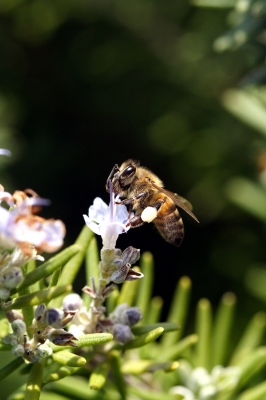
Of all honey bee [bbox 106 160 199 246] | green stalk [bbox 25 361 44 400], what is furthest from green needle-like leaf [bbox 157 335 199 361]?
green stalk [bbox 25 361 44 400]

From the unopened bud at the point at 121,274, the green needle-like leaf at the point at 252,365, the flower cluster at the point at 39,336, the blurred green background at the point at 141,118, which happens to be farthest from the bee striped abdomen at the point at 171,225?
the blurred green background at the point at 141,118

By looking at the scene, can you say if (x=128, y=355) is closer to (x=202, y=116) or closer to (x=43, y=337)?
(x=43, y=337)

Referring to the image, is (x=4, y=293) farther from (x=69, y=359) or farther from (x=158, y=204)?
(x=158, y=204)

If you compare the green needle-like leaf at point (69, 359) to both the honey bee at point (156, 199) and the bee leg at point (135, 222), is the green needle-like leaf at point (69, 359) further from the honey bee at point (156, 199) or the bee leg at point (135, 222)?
the honey bee at point (156, 199)

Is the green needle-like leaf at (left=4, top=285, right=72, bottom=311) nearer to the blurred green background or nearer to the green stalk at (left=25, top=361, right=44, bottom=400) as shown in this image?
the green stalk at (left=25, top=361, right=44, bottom=400)

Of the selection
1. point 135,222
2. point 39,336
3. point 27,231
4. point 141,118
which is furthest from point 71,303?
point 141,118
